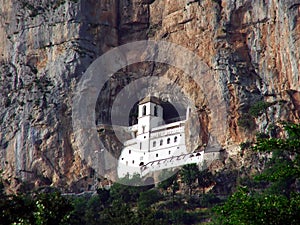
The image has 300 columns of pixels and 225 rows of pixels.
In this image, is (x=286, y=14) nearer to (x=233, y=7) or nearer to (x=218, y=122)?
(x=233, y=7)

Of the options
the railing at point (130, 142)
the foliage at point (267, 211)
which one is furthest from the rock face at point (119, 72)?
the foliage at point (267, 211)

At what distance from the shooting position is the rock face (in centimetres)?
8662

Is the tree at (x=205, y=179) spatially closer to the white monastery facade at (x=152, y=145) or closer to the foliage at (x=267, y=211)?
the white monastery facade at (x=152, y=145)

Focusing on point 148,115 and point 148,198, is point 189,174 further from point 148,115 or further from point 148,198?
point 148,115

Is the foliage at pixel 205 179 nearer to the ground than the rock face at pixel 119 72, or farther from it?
nearer to the ground

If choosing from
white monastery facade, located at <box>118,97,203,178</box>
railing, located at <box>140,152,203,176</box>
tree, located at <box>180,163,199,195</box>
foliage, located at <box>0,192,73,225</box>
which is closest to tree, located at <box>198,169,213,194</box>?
tree, located at <box>180,163,199,195</box>

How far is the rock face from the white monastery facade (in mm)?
2454

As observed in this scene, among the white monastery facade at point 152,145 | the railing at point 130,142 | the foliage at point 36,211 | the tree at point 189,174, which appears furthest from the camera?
the railing at point 130,142

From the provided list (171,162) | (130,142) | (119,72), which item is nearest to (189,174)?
(171,162)

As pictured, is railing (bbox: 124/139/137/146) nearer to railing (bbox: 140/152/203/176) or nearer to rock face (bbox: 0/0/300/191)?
Result: railing (bbox: 140/152/203/176)

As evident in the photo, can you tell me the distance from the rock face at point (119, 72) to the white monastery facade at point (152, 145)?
2.45m

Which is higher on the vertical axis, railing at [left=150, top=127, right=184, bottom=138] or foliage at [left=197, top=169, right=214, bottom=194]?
railing at [left=150, top=127, right=184, bottom=138]

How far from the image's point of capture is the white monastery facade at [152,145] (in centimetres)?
8738

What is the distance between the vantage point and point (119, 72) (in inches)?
3809
